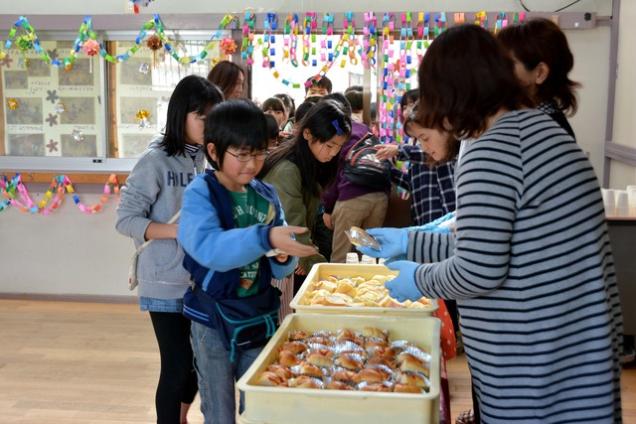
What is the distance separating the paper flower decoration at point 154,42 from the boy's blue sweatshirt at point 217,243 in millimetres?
3504

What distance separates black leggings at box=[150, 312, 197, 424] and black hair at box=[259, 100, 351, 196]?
80 centimetres

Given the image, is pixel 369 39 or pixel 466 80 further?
pixel 369 39

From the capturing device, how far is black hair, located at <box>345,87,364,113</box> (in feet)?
16.8

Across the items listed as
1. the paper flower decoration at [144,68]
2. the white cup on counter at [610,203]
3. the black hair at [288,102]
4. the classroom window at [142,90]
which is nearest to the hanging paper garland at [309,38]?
the black hair at [288,102]

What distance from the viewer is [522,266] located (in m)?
1.51

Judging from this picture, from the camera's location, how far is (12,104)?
5.59 meters

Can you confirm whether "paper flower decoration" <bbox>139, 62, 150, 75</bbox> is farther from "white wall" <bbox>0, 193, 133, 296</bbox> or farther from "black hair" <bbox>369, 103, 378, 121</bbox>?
"black hair" <bbox>369, 103, 378, 121</bbox>

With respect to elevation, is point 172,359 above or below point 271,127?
below

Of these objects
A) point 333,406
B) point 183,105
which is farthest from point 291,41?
point 333,406

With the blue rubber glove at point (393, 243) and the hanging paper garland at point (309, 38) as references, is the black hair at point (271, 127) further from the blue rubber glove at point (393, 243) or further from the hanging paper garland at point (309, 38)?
the hanging paper garland at point (309, 38)

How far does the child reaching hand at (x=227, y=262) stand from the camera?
6.13 ft

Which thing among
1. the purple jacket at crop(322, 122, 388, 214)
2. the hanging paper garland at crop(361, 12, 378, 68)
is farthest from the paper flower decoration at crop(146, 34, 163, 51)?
the purple jacket at crop(322, 122, 388, 214)

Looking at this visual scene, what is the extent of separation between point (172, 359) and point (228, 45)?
10.6 ft

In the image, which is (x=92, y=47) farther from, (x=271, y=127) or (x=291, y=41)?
(x=271, y=127)
